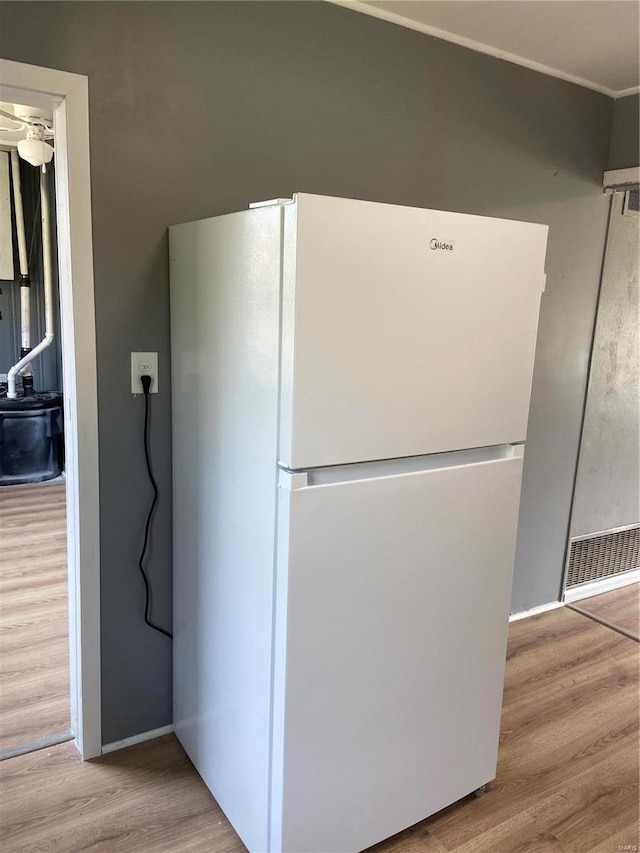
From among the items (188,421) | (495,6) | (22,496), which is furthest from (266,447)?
(22,496)

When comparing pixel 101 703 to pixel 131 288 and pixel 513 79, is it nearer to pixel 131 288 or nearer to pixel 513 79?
pixel 131 288

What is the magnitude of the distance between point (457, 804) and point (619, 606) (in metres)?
1.65

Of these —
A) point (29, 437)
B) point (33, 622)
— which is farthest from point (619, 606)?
point (29, 437)

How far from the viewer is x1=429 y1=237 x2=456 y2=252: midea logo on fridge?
4.50ft

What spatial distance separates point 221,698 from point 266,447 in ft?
2.51

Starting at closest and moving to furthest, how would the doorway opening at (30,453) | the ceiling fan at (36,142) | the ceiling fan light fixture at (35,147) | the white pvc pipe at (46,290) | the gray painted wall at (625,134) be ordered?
1. the doorway opening at (30,453)
2. the gray painted wall at (625,134)
3. the ceiling fan at (36,142)
4. the ceiling fan light fixture at (35,147)
5. the white pvc pipe at (46,290)

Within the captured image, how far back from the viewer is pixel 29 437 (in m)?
4.48

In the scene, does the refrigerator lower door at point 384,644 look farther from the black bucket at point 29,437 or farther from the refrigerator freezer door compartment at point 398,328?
the black bucket at point 29,437

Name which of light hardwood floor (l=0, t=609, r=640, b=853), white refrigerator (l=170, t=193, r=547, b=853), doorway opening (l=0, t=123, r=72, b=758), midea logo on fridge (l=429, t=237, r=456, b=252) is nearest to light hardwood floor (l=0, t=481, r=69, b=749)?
doorway opening (l=0, t=123, r=72, b=758)

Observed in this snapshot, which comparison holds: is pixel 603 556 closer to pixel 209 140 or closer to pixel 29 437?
pixel 209 140

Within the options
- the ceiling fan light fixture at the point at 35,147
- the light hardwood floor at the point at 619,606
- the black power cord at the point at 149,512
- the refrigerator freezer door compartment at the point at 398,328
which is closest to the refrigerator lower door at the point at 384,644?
Answer: the refrigerator freezer door compartment at the point at 398,328

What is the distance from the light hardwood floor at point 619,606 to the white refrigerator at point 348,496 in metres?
1.41

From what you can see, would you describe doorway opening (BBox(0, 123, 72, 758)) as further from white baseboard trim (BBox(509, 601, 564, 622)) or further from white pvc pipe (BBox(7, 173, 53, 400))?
white baseboard trim (BBox(509, 601, 564, 622))

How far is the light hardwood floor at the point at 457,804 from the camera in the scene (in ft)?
5.45
